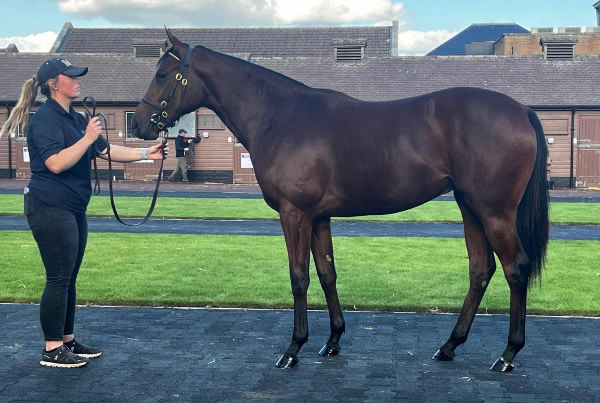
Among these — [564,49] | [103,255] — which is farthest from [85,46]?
[103,255]

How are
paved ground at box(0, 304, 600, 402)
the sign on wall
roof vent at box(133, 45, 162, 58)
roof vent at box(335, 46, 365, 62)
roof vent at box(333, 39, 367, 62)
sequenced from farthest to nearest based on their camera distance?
roof vent at box(133, 45, 162, 58), roof vent at box(335, 46, 365, 62), roof vent at box(333, 39, 367, 62), the sign on wall, paved ground at box(0, 304, 600, 402)

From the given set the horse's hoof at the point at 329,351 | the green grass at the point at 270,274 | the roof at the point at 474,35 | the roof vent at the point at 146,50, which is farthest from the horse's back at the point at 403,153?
the roof at the point at 474,35

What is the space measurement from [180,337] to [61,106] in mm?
2354

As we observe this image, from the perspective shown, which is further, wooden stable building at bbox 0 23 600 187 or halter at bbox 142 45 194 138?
wooden stable building at bbox 0 23 600 187

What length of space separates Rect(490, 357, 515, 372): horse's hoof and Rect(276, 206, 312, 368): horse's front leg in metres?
1.54

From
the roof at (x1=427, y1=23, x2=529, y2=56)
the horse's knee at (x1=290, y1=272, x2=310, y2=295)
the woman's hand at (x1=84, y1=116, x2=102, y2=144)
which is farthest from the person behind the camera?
the roof at (x1=427, y1=23, x2=529, y2=56)

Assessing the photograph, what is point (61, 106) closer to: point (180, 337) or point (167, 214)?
point (180, 337)

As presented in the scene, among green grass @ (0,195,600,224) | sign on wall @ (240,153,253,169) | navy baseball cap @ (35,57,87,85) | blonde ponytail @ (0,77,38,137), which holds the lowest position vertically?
green grass @ (0,195,600,224)

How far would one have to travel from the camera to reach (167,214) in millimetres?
19078

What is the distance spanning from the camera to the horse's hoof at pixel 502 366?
5.74 metres

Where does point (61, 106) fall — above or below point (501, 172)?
above

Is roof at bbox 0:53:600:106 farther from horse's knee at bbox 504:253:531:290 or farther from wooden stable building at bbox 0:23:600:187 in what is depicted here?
horse's knee at bbox 504:253:531:290

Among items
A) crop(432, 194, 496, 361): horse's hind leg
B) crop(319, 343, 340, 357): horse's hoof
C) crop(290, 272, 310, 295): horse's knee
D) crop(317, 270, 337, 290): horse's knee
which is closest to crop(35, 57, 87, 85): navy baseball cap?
crop(290, 272, 310, 295): horse's knee

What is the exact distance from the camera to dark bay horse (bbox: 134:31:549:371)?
5.87m
